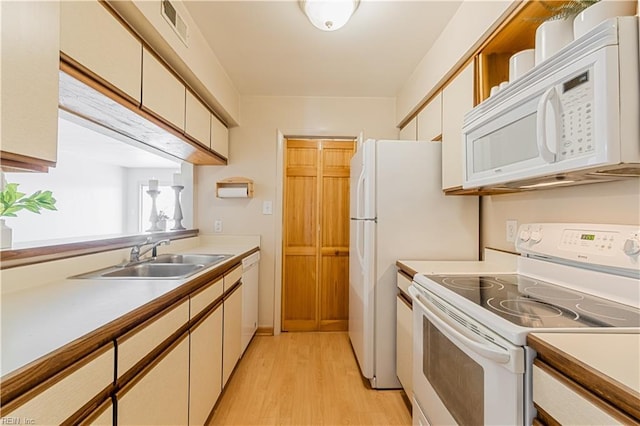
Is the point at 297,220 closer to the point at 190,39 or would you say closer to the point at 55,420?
the point at 190,39

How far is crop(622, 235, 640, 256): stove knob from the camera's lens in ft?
3.23

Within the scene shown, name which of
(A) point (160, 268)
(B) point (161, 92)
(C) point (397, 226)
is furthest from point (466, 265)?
(B) point (161, 92)

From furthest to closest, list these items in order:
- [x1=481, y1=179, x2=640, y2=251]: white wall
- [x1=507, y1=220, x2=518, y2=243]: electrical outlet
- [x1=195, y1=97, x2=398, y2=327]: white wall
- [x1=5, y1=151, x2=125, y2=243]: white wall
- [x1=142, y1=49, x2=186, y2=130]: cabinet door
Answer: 1. [x1=5, y1=151, x2=125, y2=243]: white wall
2. [x1=195, y1=97, x2=398, y2=327]: white wall
3. [x1=507, y1=220, x2=518, y2=243]: electrical outlet
4. [x1=142, y1=49, x2=186, y2=130]: cabinet door
5. [x1=481, y1=179, x2=640, y2=251]: white wall

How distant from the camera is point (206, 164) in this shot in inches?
114

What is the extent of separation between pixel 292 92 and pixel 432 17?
1452 mm

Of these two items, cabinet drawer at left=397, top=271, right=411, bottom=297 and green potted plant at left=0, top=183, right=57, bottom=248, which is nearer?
green potted plant at left=0, top=183, right=57, bottom=248

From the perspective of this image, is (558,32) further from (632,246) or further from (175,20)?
(175,20)

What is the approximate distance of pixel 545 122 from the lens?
1.00 m

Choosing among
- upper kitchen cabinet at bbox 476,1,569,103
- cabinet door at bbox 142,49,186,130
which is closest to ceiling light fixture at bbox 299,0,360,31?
upper kitchen cabinet at bbox 476,1,569,103

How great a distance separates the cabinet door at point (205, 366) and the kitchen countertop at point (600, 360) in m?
1.30

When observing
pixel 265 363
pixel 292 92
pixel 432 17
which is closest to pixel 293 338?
pixel 265 363

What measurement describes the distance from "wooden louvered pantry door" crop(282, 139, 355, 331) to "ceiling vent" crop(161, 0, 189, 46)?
158 centimetres

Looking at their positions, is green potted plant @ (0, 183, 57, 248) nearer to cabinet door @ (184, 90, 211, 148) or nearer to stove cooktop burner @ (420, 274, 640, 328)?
cabinet door @ (184, 90, 211, 148)

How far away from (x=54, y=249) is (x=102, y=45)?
2.79ft
